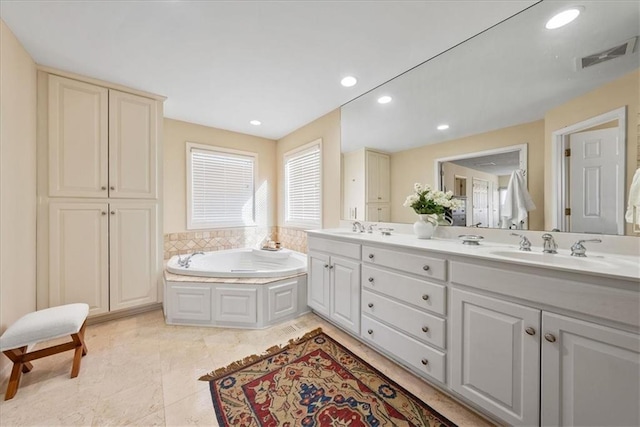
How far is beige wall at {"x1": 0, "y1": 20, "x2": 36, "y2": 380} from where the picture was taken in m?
1.60

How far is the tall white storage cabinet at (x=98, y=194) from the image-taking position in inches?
83.2

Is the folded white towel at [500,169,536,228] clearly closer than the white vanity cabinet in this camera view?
Yes

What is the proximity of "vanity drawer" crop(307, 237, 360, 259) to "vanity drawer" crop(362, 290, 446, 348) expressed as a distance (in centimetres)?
33

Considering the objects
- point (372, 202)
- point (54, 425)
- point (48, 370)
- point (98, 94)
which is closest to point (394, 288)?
point (372, 202)

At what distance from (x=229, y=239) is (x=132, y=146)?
65.6 inches

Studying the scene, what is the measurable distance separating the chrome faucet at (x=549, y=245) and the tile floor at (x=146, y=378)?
3.36 feet

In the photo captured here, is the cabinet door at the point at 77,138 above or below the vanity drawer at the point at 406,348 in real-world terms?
above

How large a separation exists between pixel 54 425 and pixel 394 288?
2.08 meters

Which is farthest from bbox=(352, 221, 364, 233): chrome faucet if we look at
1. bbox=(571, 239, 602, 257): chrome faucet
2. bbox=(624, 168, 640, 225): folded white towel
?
bbox=(624, 168, 640, 225): folded white towel

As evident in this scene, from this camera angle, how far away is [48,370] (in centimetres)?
169

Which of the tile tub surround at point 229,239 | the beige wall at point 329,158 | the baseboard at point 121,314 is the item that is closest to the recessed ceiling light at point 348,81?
the beige wall at point 329,158

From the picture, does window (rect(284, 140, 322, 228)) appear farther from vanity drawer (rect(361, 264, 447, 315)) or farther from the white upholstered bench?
the white upholstered bench

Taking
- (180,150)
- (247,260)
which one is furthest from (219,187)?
(247,260)

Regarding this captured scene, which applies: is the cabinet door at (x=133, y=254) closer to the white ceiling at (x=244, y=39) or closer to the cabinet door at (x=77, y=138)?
the cabinet door at (x=77, y=138)
